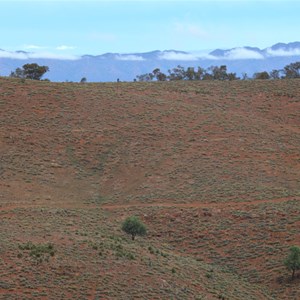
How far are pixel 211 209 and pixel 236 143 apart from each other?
13980mm

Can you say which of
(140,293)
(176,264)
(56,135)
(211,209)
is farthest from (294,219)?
(56,135)

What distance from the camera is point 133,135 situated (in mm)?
51938

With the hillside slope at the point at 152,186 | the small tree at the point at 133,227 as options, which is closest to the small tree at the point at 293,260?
the hillside slope at the point at 152,186

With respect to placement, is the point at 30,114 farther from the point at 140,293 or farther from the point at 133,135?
the point at 140,293

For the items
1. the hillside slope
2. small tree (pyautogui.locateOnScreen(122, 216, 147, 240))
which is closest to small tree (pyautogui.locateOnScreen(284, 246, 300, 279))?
the hillside slope

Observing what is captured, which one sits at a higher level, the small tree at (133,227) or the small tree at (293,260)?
the small tree at (133,227)

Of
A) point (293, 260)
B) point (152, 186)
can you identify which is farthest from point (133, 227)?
point (152, 186)

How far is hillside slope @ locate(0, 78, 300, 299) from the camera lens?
25.2 metres

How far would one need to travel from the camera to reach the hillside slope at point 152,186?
25.2m

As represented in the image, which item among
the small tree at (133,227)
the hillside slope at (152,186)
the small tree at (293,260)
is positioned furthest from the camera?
the small tree at (133,227)

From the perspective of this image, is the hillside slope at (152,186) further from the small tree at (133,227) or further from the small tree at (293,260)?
the small tree at (293,260)

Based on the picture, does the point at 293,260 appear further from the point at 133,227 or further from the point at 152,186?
the point at 152,186

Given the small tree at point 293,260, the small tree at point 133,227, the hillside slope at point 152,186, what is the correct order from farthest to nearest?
1. the small tree at point 133,227
2. the small tree at point 293,260
3. the hillside slope at point 152,186

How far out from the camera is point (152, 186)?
4203 cm
